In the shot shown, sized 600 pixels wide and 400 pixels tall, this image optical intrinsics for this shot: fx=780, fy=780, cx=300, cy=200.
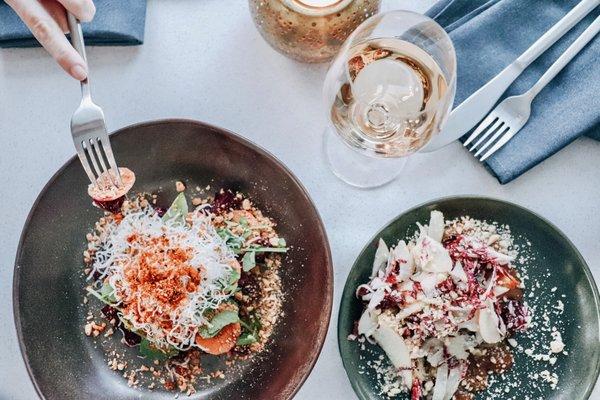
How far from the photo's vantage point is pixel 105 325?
1.48 m

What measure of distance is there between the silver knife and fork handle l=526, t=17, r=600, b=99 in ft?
0.10

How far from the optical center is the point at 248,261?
55.6 inches

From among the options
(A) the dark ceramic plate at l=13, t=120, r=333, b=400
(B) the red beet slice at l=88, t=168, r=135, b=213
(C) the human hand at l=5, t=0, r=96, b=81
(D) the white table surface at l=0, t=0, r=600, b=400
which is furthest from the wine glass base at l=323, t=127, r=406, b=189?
(C) the human hand at l=5, t=0, r=96, b=81

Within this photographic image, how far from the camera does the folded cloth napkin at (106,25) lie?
1.46 metres

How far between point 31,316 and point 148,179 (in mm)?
325

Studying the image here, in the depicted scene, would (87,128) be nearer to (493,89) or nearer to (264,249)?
(264,249)

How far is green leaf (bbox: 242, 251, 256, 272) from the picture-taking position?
1411mm

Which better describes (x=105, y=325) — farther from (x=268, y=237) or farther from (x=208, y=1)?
(x=208, y=1)

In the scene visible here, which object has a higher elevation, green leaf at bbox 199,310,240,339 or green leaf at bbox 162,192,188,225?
green leaf at bbox 162,192,188,225

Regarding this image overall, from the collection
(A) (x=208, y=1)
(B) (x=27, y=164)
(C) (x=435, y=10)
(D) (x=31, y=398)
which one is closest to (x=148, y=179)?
(B) (x=27, y=164)

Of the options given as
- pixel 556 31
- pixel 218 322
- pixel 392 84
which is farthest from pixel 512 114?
pixel 218 322

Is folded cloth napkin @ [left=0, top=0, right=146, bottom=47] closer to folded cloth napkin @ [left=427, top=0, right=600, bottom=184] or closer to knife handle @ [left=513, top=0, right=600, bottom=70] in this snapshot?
folded cloth napkin @ [left=427, top=0, right=600, bottom=184]

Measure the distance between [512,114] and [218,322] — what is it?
659 mm

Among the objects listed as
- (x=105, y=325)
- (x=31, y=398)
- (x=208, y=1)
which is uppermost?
(x=208, y=1)
